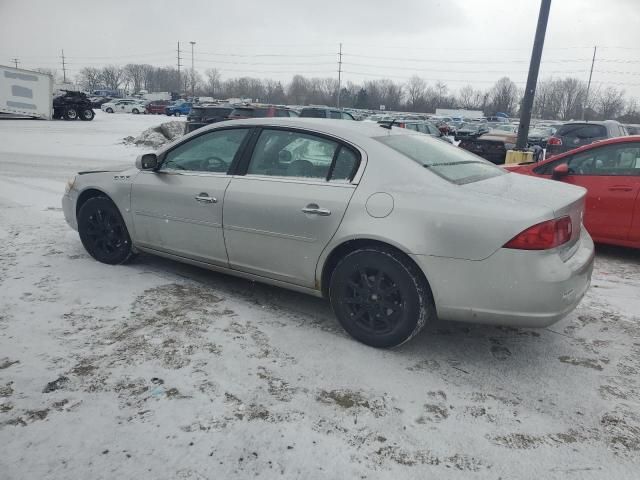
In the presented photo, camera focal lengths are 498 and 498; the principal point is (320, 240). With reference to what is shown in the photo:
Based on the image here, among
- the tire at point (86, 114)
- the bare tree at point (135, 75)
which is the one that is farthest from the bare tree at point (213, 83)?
the tire at point (86, 114)

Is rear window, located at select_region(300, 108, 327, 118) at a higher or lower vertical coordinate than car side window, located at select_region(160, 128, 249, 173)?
higher

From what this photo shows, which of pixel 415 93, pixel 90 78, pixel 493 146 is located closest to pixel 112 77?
pixel 90 78

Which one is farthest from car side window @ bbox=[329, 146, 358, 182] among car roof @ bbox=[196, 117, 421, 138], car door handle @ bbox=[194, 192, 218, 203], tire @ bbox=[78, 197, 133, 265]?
tire @ bbox=[78, 197, 133, 265]

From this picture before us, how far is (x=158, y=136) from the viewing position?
19.2 metres

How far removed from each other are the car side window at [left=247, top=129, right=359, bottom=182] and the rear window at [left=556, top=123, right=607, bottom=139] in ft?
39.8

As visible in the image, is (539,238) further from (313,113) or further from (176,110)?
(176,110)

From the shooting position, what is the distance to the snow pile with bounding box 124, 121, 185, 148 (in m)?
18.6

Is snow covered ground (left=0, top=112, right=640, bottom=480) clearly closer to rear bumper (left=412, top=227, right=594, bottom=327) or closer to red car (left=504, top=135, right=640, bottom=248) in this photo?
rear bumper (left=412, top=227, right=594, bottom=327)

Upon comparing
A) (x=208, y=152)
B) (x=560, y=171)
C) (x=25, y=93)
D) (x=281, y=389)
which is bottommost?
(x=281, y=389)

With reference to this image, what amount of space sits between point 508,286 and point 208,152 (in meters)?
2.66

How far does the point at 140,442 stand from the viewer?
239cm

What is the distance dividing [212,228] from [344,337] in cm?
139

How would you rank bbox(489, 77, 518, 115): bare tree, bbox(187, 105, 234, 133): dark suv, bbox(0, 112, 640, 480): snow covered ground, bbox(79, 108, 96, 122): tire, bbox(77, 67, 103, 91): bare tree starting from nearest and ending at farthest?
bbox(0, 112, 640, 480): snow covered ground → bbox(187, 105, 234, 133): dark suv → bbox(79, 108, 96, 122): tire → bbox(489, 77, 518, 115): bare tree → bbox(77, 67, 103, 91): bare tree

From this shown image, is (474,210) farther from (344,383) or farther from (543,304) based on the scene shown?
(344,383)
